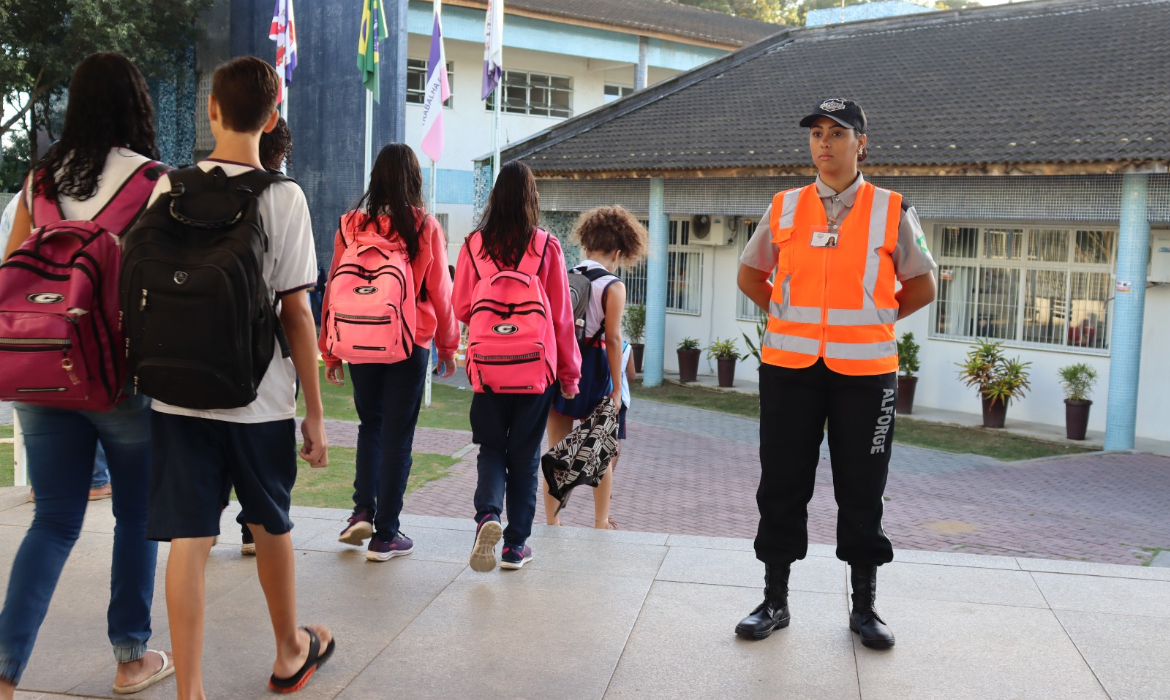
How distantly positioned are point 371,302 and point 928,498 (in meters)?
6.75

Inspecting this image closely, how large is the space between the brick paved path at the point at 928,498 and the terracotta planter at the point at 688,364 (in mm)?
4769

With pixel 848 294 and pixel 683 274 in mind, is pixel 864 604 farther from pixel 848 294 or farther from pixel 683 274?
pixel 683 274

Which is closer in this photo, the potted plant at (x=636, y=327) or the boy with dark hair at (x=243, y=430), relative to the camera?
the boy with dark hair at (x=243, y=430)

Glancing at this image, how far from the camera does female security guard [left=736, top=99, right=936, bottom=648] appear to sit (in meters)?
4.03

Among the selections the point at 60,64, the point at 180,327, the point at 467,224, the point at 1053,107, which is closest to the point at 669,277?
the point at 467,224

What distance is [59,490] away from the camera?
3320mm

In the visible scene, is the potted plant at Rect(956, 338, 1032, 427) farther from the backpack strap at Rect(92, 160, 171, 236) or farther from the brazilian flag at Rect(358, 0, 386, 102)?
the backpack strap at Rect(92, 160, 171, 236)

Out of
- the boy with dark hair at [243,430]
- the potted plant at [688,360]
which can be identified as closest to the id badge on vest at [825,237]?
the boy with dark hair at [243,430]

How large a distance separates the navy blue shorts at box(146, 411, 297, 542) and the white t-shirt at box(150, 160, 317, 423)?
36mm

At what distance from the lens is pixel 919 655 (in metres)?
4.08

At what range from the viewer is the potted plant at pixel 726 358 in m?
17.8

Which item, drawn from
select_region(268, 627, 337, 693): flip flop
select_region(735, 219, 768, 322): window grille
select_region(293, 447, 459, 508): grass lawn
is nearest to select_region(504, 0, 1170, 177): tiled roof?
select_region(735, 219, 768, 322): window grille

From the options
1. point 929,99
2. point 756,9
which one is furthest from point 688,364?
point 756,9

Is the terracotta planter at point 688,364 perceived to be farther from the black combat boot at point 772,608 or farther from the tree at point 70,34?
the black combat boot at point 772,608
